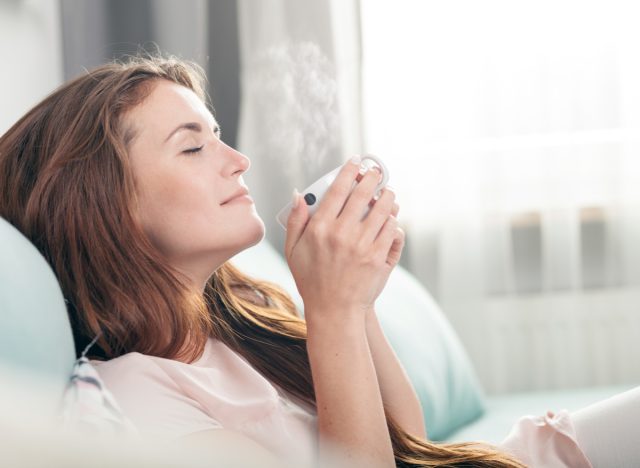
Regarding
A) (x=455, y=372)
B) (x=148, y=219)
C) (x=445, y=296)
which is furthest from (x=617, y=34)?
(x=148, y=219)

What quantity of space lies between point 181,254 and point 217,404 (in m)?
0.19

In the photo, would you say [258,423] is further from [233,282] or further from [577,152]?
[577,152]

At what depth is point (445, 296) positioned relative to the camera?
2262 millimetres

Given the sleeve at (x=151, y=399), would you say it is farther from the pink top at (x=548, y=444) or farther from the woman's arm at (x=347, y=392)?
the pink top at (x=548, y=444)

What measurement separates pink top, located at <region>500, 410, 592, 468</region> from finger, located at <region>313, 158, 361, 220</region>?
17.1 inches

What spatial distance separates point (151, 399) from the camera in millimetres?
875

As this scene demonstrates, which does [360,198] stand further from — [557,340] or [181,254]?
[557,340]

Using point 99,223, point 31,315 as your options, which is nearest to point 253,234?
point 99,223

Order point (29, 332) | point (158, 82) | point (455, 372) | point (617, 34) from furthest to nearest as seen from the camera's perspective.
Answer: point (617, 34)
point (455, 372)
point (158, 82)
point (29, 332)

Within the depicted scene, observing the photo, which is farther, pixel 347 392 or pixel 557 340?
pixel 557 340

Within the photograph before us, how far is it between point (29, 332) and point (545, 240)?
66.4 inches

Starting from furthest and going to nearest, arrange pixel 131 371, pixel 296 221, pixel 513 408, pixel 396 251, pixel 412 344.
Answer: pixel 513 408
pixel 412 344
pixel 396 251
pixel 296 221
pixel 131 371

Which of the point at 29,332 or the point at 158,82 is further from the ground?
the point at 158,82

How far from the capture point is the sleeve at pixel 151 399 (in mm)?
859
